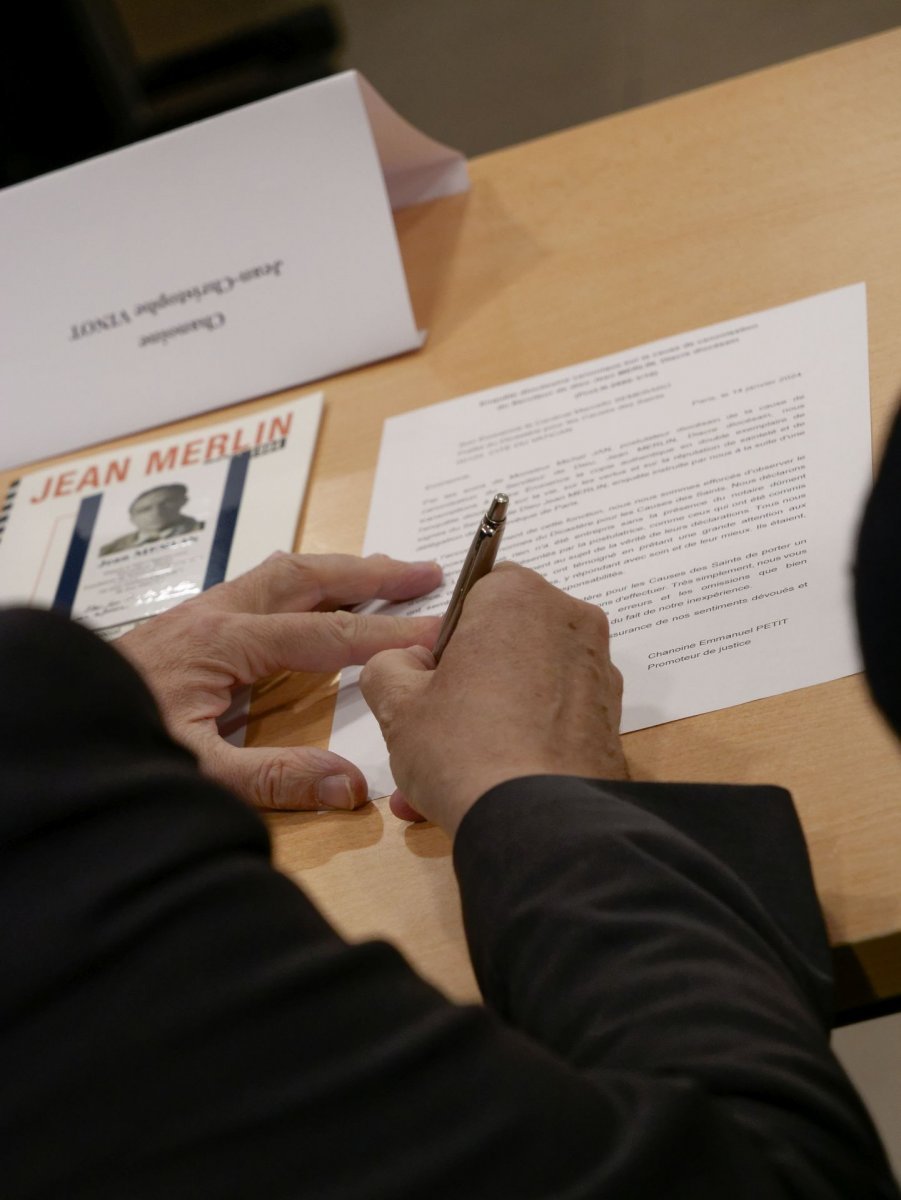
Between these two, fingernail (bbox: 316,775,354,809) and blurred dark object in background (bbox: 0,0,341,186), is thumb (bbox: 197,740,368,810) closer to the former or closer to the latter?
fingernail (bbox: 316,775,354,809)

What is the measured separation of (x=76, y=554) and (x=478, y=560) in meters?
0.51

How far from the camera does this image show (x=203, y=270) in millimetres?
1185

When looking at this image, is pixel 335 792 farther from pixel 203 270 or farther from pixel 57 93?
pixel 57 93

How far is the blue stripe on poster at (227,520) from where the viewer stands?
103 cm

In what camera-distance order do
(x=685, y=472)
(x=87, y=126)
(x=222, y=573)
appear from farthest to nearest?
(x=87, y=126) < (x=222, y=573) < (x=685, y=472)

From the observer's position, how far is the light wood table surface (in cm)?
68

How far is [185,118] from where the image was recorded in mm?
2529

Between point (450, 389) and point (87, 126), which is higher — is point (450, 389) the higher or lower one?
the lower one

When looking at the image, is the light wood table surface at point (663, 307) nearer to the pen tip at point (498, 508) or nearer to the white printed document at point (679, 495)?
the white printed document at point (679, 495)

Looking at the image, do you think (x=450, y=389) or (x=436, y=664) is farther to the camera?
(x=450, y=389)

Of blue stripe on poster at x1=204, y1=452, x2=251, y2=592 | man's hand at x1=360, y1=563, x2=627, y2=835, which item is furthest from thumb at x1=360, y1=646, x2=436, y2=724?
blue stripe on poster at x1=204, y1=452, x2=251, y2=592

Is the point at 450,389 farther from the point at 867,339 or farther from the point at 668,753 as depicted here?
the point at 668,753

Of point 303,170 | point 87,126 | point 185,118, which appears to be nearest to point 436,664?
point 303,170

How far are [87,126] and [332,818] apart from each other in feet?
4.22
